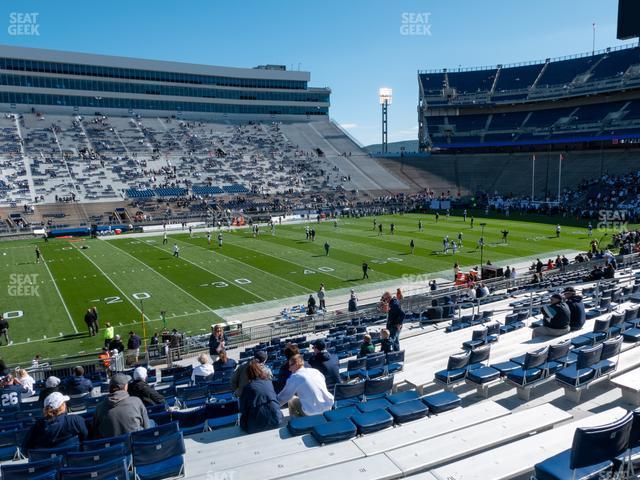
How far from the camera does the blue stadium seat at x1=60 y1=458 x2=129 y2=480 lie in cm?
467

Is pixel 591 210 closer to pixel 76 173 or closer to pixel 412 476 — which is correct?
pixel 412 476

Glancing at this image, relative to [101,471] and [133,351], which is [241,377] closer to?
[101,471]

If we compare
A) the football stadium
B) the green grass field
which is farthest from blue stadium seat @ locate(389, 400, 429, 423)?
the green grass field

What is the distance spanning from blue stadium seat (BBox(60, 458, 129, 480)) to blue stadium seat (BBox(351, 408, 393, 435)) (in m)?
→ 2.52

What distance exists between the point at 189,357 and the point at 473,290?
10870 millimetres

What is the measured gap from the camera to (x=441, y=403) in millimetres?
6566

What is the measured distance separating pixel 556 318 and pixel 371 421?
20.6 feet

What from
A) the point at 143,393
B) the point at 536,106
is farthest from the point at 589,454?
the point at 536,106

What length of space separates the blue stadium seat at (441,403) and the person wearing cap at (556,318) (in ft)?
15.6

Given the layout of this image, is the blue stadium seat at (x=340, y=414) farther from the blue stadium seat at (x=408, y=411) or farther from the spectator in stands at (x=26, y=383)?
the spectator in stands at (x=26, y=383)

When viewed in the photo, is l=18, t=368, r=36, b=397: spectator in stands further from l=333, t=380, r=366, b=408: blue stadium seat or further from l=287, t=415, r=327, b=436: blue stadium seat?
l=287, t=415, r=327, b=436: blue stadium seat

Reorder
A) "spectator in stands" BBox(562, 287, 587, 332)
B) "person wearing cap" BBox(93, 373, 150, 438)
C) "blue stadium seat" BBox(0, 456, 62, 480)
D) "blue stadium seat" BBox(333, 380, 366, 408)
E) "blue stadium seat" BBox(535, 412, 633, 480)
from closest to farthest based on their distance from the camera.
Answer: "blue stadium seat" BBox(535, 412, 633, 480), "blue stadium seat" BBox(0, 456, 62, 480), "person wearing cap" BBox(93, 373, 150, 438), "blue stadium seat" BBox(333, 380, 366, 408), "spectator in stands" BBox(562, 287, 587, 332)

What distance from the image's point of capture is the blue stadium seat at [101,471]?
15.3ft
